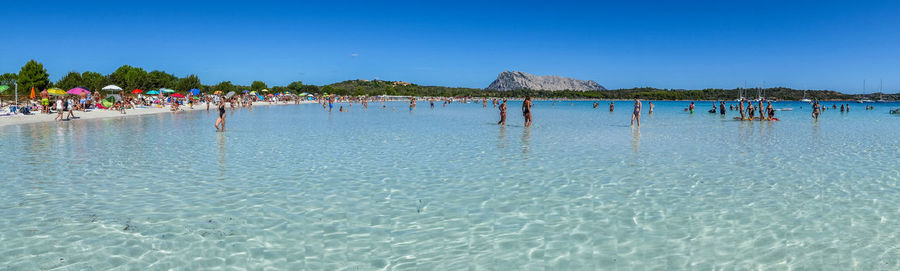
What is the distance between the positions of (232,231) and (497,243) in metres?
2.90

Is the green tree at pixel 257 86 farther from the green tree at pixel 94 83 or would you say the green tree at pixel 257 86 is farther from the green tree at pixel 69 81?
the green tree at pixel 69 81

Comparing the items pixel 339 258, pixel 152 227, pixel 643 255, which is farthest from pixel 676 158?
pixel 152 227

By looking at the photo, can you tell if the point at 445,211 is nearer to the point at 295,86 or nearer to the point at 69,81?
the point at 69,81

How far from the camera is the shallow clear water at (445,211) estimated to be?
5062mm

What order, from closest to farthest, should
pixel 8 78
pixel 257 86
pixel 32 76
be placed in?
pixel 32 76, pixel 8 78, pixel 257 86

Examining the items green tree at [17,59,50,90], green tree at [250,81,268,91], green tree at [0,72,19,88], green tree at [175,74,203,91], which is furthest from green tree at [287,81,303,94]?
green tree at [17,59,50,90]

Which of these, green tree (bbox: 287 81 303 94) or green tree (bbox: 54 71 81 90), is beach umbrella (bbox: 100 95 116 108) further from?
green tree (bbox: 287 81 303 94)

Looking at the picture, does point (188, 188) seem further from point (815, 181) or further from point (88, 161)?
point (815, 181)

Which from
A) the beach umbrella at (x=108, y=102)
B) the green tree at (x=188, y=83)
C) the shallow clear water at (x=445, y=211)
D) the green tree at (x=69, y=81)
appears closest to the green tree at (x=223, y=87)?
the green tree at (x=188, y=83)

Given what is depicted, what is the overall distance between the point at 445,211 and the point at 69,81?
90.1 m

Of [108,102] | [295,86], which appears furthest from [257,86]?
[108,102]

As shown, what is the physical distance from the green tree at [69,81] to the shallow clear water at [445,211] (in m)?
77.5

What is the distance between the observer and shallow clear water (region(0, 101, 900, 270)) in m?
5.06

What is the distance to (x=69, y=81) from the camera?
77.6 metres
